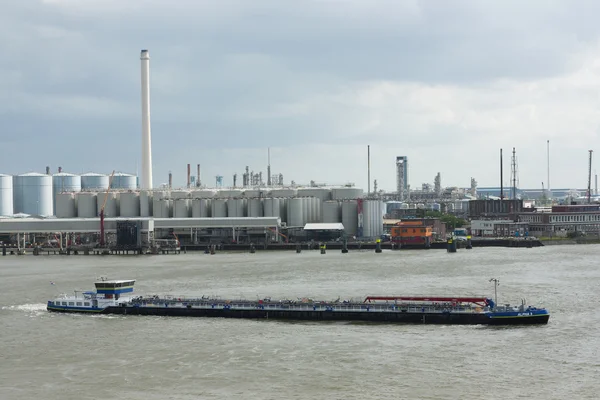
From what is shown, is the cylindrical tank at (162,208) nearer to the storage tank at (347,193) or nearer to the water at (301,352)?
the storage tank at (347,193)

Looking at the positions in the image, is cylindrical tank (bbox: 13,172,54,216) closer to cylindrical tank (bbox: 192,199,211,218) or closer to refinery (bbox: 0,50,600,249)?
refinery (bbox: 0,50,600,249)

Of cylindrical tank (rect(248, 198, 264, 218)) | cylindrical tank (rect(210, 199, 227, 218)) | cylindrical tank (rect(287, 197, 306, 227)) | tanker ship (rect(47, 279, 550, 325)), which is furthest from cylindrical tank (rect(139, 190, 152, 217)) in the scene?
tanker ship (rect(47, 279, 550, 325))

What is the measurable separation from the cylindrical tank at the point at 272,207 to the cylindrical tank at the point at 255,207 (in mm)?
698

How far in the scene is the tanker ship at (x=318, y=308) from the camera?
1034 inches

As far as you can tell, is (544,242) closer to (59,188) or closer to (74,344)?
(74,344)

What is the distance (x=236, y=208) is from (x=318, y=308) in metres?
50.2

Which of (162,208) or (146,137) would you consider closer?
(162,208)

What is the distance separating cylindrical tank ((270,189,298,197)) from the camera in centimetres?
7956

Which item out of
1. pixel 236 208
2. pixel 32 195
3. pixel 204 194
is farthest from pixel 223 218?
pixel 32 195

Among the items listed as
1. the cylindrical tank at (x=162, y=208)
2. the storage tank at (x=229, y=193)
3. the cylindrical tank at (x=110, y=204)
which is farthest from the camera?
the storage tank at (x=229, y=193)

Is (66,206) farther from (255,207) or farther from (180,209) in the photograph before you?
(255,207)

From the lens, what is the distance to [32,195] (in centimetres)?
11975

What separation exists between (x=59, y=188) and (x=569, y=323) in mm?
105971

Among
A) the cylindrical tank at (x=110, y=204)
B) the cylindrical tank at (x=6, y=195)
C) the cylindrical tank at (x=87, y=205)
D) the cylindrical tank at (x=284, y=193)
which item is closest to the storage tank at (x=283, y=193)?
the cylindrical tank at (x=284, y=193)
